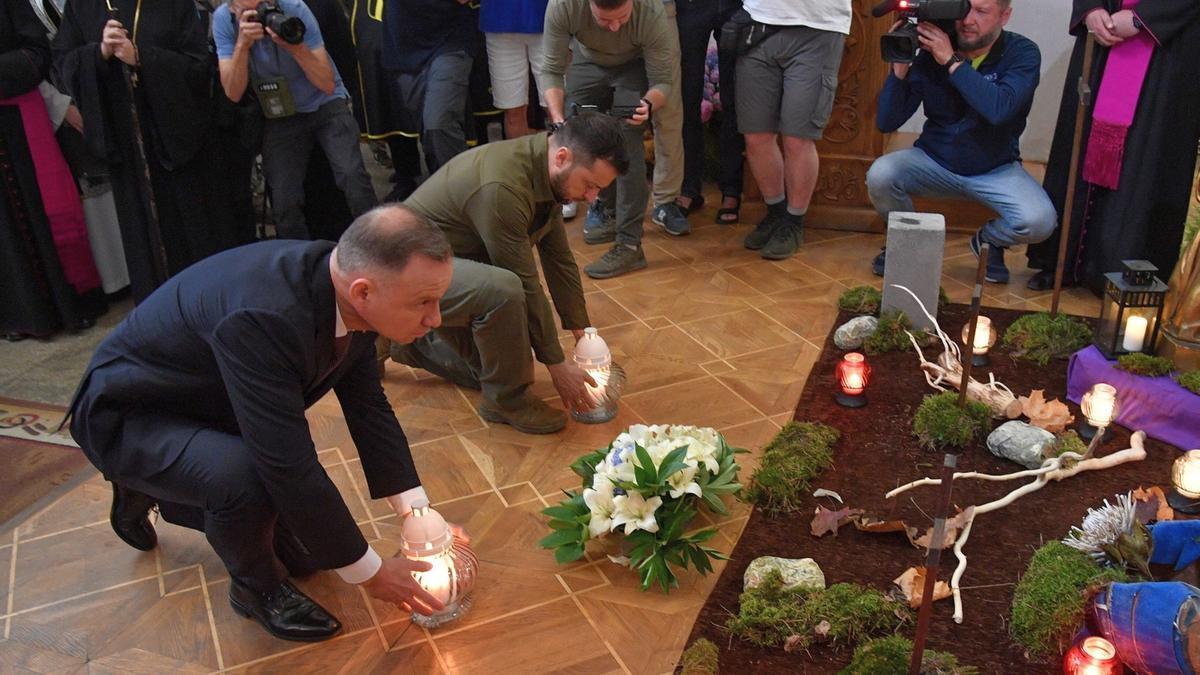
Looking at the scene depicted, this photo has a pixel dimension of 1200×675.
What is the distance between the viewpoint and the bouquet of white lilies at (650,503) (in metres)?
2.58

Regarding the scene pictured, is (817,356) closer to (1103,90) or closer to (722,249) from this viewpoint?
(722,249)

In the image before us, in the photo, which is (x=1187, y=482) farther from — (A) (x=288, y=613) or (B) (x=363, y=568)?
(A) (x=288, y=613)

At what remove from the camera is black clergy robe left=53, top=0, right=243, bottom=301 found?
398 cm

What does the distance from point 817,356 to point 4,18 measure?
3.28 metres

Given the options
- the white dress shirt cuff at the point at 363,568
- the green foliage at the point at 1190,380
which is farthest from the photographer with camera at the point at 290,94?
the green foliage at the point at 1190,380

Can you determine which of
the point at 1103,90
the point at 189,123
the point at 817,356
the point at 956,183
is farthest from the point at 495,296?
the point at 1103,90

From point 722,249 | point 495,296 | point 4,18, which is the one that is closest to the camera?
point 495,296

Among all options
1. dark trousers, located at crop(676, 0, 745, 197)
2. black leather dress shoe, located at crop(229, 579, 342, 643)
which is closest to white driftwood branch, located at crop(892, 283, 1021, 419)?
dark trousers, located at crop(676, 0, 745, 197)

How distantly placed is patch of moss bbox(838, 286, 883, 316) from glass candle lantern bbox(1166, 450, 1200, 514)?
4.78 feet

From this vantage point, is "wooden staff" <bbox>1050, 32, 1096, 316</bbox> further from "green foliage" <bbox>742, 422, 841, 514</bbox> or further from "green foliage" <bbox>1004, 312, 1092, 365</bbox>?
"green foliage" <bbox>742, 422, 841, 514</bbox>

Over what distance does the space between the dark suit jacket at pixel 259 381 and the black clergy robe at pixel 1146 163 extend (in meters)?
2.99

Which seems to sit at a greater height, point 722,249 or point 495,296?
point 495,296

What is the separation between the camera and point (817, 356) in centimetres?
374

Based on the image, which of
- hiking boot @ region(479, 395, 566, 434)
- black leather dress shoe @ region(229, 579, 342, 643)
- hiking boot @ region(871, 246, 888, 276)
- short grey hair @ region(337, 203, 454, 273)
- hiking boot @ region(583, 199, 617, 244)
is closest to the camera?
short grey hair @ region(337, 203, 454, 273)
